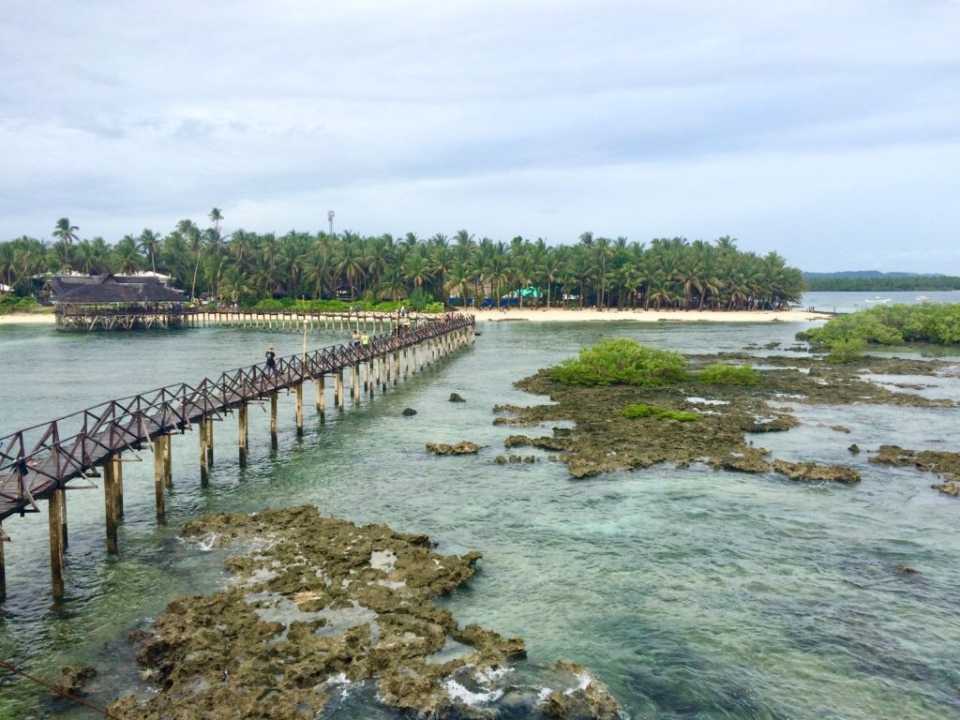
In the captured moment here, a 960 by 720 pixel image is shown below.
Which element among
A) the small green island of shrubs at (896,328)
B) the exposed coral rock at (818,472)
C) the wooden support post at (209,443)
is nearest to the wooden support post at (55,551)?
the wooden support post at (209,443)

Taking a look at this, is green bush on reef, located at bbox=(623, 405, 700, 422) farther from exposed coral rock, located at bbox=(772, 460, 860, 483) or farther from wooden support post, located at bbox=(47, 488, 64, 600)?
wooden support post, located at bbox=(47, 488, 64, 600)

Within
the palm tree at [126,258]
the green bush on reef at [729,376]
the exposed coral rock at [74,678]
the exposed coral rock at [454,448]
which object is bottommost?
the exposed coral rock at [74,678]

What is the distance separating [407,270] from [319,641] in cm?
10815

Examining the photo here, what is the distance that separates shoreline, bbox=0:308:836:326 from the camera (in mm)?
113294

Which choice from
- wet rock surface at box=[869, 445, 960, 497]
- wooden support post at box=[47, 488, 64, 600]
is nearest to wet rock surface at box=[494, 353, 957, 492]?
wet rock surface at box=[869, 445, 960, 497]

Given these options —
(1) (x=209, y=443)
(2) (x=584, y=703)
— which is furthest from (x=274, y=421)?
(2) (x=584, y=703)

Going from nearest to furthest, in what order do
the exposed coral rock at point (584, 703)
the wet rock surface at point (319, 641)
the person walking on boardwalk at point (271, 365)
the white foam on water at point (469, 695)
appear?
the exposed coral rock at point (584, 703), the wet rock surface at point (319, 641), the white foam on water at point (469, 695), the person walking on boardwalk at point (271, 365)

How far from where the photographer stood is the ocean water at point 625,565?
15.4 metres

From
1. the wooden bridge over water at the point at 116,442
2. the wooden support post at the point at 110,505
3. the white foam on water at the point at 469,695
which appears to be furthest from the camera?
the wooden support post at the point at 110,505

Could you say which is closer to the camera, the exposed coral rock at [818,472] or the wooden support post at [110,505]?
the wooden support post at [110,505]

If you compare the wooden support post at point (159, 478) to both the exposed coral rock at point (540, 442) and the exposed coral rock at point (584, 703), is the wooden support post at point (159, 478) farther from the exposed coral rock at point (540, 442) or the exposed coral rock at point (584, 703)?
the exposed coral rock at point (540, 442)

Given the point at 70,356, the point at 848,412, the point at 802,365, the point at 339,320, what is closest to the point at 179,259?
the point at 339,320

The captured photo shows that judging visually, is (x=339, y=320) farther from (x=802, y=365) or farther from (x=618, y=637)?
(x=618, y=637)

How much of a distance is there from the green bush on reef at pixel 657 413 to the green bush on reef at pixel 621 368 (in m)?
9.60
